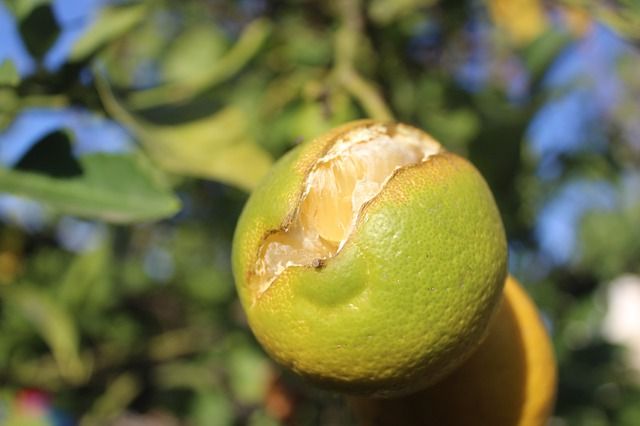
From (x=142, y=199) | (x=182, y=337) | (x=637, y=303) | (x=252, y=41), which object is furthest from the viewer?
(x=637, y=303)

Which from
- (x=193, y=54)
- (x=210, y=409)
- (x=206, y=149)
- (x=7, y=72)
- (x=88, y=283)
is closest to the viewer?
(x=7, y=72)

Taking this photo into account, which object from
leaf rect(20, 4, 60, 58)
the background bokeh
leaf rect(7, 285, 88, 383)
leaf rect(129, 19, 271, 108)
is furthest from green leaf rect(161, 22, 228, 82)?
leaf rect(20, 4, 60, 58)

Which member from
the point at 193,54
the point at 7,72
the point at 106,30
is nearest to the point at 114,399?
the point at 193,54

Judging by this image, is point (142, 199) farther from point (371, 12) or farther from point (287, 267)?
point (371, 12)

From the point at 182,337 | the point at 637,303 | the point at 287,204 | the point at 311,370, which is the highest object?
the point at 287,204

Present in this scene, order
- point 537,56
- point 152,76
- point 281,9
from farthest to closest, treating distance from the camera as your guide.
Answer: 1. point 152,76
2. point 281,9
3. point 537,56

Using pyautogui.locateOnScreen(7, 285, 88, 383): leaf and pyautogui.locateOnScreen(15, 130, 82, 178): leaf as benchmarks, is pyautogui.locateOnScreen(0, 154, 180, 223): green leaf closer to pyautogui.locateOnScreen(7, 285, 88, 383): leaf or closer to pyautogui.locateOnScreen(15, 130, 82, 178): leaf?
pyautogui.locateOnScreen(15, 130, 82, 178): leaf

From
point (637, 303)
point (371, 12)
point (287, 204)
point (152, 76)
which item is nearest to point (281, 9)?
point (371, 12)

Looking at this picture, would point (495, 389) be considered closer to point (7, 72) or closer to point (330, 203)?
point (330, 203)
